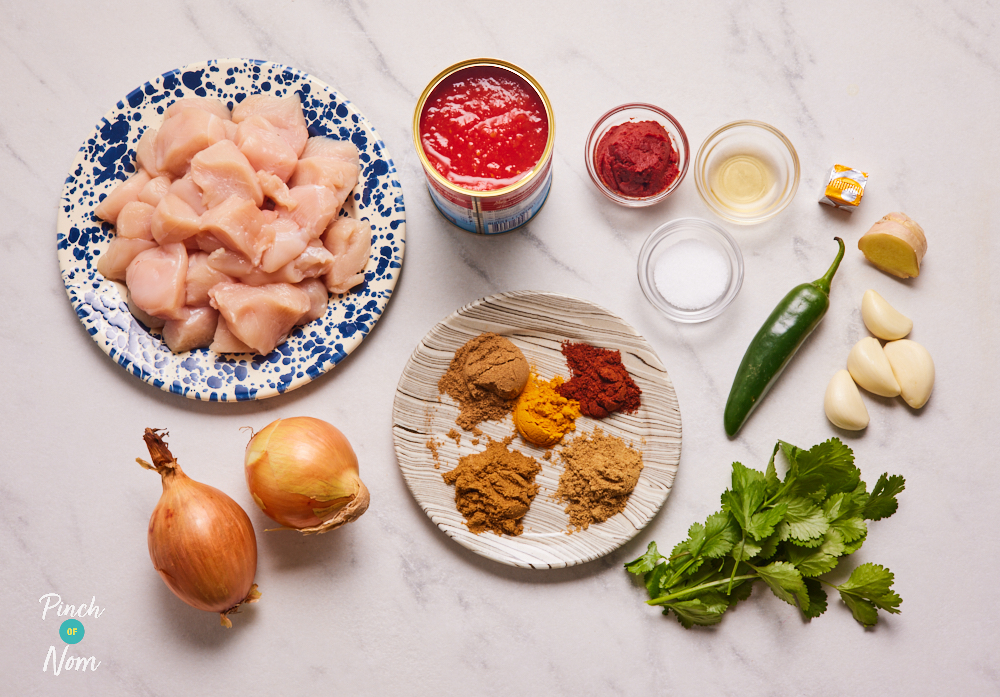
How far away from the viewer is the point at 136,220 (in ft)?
5.57

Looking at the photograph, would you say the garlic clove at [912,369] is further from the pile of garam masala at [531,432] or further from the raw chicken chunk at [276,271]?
the raw chicken chunk at [276,271]

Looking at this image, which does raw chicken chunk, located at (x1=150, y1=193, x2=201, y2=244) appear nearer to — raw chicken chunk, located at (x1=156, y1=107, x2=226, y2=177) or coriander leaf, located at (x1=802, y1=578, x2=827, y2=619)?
raw chicken chunk, located at (x1=156, y1=107, x2=226, y2=177)

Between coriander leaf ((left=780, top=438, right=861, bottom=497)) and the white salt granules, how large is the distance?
48 centimetres

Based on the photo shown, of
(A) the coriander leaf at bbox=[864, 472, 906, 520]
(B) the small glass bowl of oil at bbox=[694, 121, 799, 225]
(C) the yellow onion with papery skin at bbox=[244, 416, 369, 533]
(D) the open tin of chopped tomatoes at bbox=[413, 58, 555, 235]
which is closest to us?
(D) the open tin of chopped tomatoes at bbox=[413, 58, 555, 235]

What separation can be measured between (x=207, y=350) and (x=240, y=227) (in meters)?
0.37

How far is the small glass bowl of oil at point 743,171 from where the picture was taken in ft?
5.98

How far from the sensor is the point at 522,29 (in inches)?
73.2

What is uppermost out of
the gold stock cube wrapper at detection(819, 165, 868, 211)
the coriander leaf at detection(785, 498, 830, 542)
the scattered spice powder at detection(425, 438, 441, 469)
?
the gold stock cube wrapper at detection(819, 165, 868, 211)

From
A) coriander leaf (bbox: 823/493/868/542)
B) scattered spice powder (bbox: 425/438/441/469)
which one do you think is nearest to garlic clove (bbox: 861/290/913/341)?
coriander leaf (bbox: 823/493/868/542)

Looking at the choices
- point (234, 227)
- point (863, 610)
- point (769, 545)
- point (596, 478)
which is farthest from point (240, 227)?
point (863, 610)

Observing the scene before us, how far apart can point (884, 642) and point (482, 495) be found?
4.14ft

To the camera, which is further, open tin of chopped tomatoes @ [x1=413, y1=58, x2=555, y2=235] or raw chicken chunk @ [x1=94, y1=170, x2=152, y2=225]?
raw chicken chunk @ [x1=94, y1=170, x2=152, y2=225]

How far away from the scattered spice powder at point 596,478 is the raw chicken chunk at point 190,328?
106 centimetres

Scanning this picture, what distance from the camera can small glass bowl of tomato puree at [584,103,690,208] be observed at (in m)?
1.72
